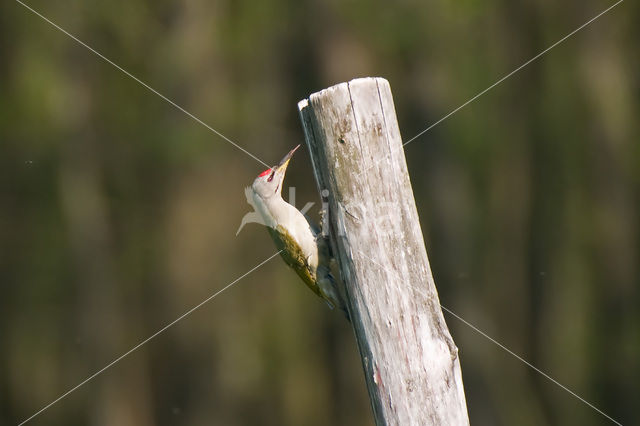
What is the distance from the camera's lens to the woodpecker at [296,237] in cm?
281

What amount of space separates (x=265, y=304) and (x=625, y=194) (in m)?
3.02

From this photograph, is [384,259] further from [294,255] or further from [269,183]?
[269,183]

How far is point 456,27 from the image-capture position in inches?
224

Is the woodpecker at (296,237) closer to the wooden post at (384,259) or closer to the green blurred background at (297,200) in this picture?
the wooden post at (384,259)

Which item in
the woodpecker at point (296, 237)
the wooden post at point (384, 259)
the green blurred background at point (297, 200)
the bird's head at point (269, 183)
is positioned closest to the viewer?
the wooden post at point (384, 259)

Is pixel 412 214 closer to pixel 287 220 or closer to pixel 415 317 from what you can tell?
pixel 415 317

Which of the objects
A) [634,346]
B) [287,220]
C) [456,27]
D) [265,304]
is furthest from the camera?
[265,304]

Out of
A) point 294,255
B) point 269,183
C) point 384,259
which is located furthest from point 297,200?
point 384,259

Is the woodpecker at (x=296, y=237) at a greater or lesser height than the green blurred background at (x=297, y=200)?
lesser

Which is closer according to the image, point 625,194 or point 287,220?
point 287,220

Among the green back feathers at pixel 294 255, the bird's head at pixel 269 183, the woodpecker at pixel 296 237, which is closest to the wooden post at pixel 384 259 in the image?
the woodpecker at pixel 296 237

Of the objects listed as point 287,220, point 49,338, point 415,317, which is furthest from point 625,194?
point 49,338

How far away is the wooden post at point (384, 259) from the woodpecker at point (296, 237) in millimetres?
511

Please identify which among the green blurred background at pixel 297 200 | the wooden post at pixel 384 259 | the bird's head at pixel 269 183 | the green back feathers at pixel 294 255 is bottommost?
the wooden post at pixel 384 259
